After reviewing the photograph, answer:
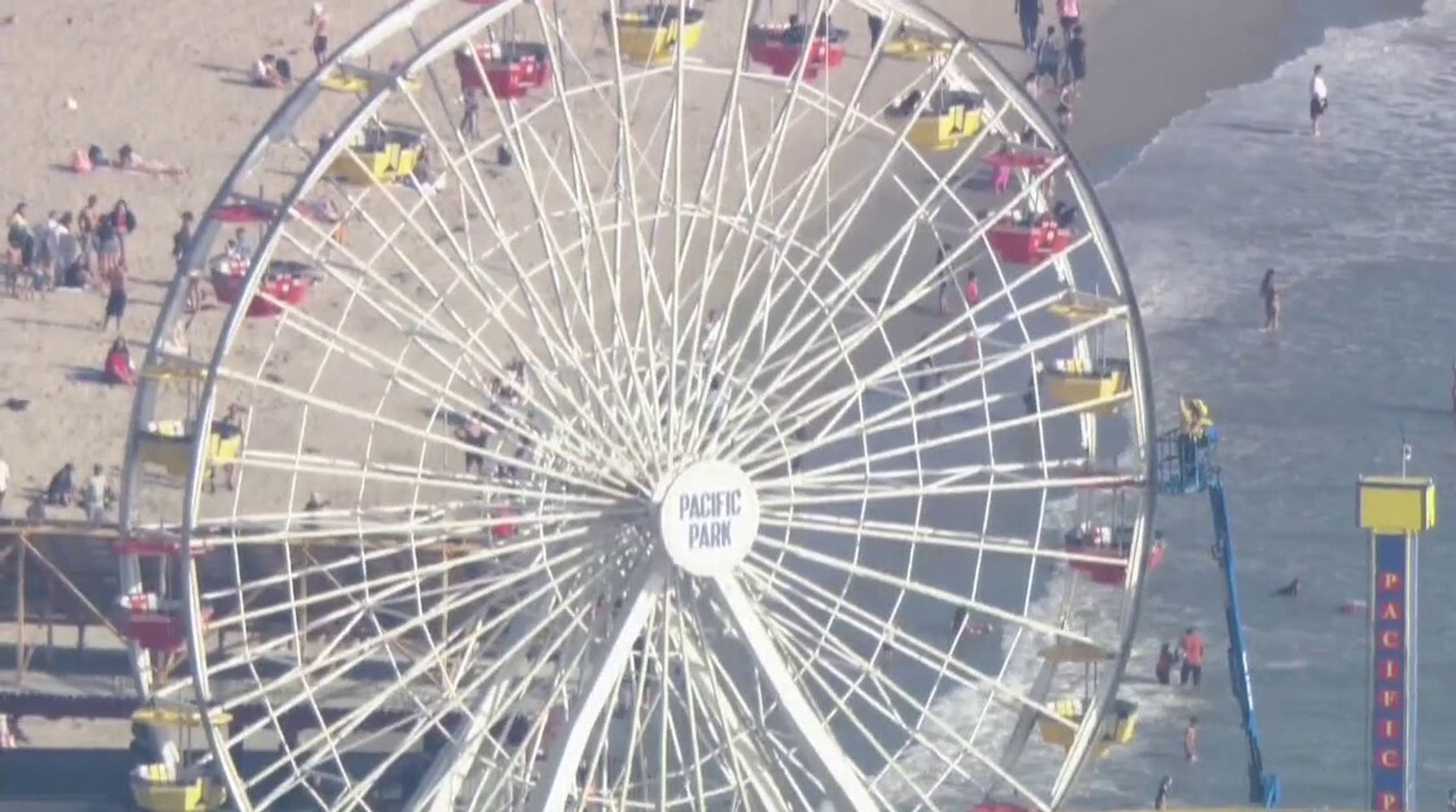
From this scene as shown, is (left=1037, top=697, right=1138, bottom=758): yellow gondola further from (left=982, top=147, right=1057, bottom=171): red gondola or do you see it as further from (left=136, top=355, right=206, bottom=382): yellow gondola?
(left=136, top=355, right=206, bottom=382): yellow gondola

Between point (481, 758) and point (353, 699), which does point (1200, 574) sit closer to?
point (353, 699)

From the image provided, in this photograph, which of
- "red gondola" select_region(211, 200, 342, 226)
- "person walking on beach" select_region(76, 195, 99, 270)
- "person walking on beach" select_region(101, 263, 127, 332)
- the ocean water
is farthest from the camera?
"person walking on beach" select_region(76, 195, 99, 270)

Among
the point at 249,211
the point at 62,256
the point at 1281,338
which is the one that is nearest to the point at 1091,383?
the point at 249,211

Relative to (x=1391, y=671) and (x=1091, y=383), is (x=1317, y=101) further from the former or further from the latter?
(x=1091, y=383)

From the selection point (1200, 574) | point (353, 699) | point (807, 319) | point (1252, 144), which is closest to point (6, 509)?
point (353, 699)

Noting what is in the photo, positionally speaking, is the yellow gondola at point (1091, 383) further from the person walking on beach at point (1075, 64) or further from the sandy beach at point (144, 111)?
the person walking on beach at point (1075, 64)

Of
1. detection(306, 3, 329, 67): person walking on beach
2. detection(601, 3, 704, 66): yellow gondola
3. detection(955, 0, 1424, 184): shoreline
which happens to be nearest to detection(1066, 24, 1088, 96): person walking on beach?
detection(955, 0, 1424, 184): shoreline

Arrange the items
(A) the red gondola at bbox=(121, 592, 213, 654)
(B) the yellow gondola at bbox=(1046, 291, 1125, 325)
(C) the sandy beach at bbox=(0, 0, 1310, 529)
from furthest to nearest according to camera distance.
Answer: (C) the sandy beach at bbox=(0, 0, 1310, 529), (B) the yellow gondola at bbox=(1046, 291, 1125, 325), (A) the red gondola at bbox=(121, 592, 213, 654)
